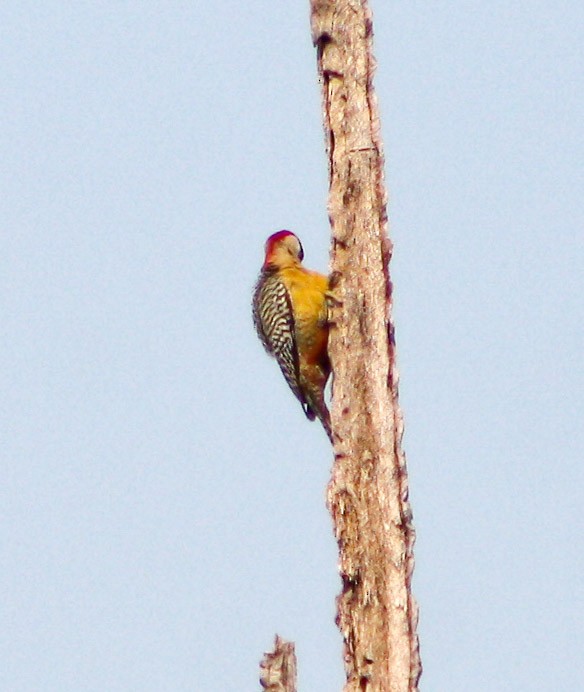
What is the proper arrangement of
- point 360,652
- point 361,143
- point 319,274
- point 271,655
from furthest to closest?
point 319,274
point 361,143
point 360,652
point 271,655

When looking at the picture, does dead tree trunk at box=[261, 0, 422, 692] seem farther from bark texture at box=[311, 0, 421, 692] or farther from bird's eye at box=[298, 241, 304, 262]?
bird's eye at box=[298, 241, 304, 262]

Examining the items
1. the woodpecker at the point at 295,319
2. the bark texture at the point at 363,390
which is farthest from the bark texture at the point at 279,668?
the woodpecker at the point at 295,319

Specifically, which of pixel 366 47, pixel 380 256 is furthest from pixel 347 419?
pixel 366 47

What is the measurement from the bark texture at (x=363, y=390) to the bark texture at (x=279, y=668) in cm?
80

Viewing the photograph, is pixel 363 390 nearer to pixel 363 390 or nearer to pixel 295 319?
pixel 363 390

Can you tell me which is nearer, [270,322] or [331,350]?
[331,350]

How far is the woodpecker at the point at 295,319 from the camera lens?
461 inches

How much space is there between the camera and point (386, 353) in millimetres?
10094

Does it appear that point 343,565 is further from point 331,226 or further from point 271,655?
point 331,226

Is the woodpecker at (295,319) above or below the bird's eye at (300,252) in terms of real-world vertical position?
below

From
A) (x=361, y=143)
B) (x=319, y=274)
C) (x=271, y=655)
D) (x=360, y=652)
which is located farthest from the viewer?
(x=319, y=274)

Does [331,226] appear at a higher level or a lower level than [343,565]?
higher

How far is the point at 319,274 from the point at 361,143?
196 centimetres

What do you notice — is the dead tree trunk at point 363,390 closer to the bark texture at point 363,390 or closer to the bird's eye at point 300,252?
the bark texture at point 363,390
